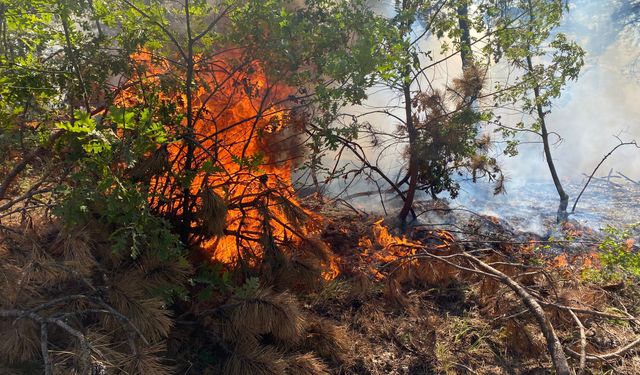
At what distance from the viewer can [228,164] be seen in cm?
385

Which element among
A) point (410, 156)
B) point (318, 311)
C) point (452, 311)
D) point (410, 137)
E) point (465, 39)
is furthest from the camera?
point (465, 39)

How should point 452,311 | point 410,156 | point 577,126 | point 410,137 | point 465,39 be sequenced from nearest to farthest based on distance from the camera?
point 452,311 → point 410,137 → point 410,156 → point 465,39 → point 577,126

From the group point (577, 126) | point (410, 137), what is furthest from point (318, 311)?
point (577, 126)

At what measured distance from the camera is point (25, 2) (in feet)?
9.52

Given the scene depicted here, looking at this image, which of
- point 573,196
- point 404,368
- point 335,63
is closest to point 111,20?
point 335,63

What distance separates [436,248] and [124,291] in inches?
124

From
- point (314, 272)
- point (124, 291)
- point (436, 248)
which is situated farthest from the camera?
point (436, 248)

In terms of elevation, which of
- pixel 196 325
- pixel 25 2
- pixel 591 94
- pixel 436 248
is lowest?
pixel 196 325

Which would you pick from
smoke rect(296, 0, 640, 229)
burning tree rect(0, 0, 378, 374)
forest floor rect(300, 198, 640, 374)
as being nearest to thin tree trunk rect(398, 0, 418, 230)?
smoke rect(296, 0, 640, 229)

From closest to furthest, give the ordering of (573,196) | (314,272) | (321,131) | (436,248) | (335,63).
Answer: (335,63), (321,131), (314,272), (436,248), (573,196)

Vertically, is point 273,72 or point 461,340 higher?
point 273,72

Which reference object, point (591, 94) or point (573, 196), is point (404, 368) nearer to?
point (573, 196)

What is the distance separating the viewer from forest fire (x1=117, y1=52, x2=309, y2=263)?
326 centimetres

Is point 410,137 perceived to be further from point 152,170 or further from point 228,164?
point 152,170
